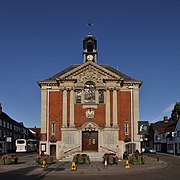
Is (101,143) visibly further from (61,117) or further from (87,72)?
(87,72)

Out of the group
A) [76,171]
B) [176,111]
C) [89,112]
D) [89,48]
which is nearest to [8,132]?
[89,48]

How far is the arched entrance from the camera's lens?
1961 inches

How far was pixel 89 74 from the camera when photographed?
168 feet

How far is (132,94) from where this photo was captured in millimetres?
51750

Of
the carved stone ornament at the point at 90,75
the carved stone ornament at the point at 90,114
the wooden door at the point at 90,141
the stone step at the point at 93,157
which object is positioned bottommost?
the stone step at the point at 93,157

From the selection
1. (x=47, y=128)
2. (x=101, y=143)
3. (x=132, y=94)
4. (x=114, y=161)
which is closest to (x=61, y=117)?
(x=47, y=128)

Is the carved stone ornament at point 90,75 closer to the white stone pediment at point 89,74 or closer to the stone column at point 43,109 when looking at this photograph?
the white stone pediment at point 89,74

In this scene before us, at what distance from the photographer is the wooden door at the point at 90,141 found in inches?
1967

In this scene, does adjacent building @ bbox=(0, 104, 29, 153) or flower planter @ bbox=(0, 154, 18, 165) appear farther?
adjacent building @ bbox=(0, 104, 29, 153)

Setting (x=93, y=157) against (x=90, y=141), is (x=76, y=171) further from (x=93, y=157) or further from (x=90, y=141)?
(x=90, y=141)

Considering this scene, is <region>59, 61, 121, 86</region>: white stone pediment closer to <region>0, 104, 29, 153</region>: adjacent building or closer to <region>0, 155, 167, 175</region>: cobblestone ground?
<region>0, 155, 167, 175</region>: cobblestone ground

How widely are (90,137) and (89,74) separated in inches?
386

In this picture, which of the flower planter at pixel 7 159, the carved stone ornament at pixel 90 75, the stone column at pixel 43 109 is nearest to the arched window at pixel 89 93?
the carved stone ornament at pixel 90 75

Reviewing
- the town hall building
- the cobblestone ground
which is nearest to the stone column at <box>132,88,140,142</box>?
the town hall building
